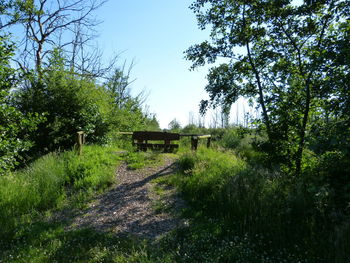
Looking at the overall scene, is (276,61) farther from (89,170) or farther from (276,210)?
(89,170)

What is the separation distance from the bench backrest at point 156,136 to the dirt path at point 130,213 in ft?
12.2

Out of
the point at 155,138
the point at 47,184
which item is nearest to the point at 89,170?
the point at 47,184

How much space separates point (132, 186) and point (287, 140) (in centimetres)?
431

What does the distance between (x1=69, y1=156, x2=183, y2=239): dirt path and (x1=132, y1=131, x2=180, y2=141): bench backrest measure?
372 centimetres

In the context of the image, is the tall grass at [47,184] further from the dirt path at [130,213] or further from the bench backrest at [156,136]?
the bench backrest at [156,136]

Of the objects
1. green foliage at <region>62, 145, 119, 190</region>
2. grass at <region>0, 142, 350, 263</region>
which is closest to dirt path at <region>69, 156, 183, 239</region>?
grass at <region>0, 142, 350, 263</region>

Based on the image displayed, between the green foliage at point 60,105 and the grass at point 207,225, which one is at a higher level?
the green foliage at point 60,105

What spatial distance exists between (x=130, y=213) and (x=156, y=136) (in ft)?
19.1

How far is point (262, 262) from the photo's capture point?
3.00 metres

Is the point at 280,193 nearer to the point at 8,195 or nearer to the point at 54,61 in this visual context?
the point at 8,195

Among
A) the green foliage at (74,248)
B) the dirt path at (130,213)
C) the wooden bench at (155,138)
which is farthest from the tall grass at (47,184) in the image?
the wooden bench at (155,138)

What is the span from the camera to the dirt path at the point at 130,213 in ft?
14.1

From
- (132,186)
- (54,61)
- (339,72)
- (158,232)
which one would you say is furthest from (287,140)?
(54,61)

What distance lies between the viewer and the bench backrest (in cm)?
1041
